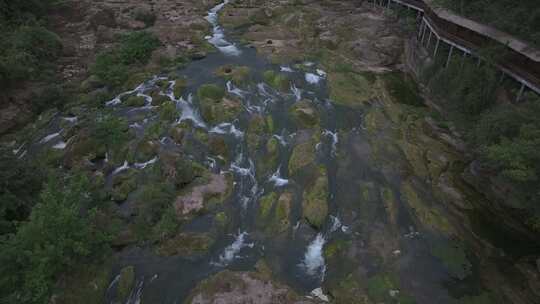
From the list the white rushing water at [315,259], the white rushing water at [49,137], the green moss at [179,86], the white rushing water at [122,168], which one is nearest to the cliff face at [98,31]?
the white rushing water at [49,137]

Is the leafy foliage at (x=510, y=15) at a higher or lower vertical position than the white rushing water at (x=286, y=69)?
higher

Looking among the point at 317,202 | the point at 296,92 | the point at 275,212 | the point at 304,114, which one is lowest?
the point at 275,212

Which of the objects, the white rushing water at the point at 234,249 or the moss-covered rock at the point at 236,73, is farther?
the moss-covered rock at the point at 236,73

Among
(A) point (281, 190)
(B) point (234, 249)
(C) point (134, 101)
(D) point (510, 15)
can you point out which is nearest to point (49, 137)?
(C) point (134, 101)

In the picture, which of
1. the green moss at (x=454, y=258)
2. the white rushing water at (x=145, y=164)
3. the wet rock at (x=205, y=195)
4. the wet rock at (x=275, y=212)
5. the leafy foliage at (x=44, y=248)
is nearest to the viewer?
the leafy foliage at (x=44, y=248)

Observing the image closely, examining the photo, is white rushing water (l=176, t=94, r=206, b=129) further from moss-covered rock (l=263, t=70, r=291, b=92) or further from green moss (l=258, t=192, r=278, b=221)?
green moss (l=258, t=192, r=278, b=221)

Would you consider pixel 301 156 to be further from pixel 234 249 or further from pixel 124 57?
pixel 124 57

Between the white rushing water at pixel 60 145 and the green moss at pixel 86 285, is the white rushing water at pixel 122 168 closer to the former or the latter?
the white rushing water at pixel 60 145
